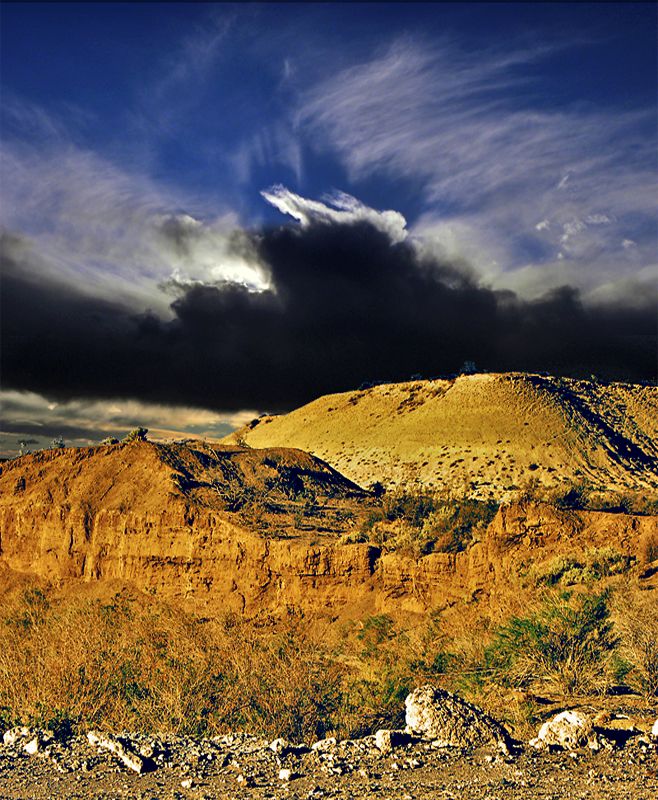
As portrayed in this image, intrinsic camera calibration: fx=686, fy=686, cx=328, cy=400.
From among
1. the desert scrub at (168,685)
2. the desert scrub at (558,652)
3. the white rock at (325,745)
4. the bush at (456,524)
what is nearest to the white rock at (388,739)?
the white rock at (325,745)

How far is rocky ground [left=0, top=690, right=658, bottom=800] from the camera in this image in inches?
310

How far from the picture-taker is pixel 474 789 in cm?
780

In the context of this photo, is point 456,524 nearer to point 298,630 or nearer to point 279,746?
point 298,630

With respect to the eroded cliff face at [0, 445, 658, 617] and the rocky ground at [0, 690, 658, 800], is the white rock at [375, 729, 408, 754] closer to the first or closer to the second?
the rocky ground at [0, 690, 658, 800]

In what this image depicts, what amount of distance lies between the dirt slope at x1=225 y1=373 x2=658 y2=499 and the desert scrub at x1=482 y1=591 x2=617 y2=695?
46833mm

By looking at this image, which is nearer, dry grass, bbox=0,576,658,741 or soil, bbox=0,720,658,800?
soil, bbox=0,720,658,800

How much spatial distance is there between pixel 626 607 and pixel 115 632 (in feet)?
39.5

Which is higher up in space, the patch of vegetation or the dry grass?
the patch of vegetation

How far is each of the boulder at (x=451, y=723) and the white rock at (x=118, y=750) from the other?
366cm

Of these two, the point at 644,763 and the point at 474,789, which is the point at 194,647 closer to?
the point at 474,789

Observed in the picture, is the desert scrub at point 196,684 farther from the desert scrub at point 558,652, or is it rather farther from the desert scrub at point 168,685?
the desert scrub at point 558,652

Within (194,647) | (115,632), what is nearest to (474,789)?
(194,647)

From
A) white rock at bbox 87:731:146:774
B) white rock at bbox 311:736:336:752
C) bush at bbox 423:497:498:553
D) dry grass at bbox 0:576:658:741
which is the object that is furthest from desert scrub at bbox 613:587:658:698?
white rock at bbox 87:731:146:774

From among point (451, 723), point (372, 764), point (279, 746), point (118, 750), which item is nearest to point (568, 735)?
point (451, 723)
